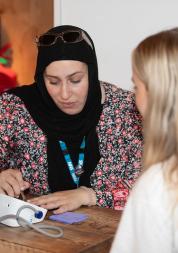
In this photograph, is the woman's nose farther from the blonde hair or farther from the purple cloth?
the blonde hair

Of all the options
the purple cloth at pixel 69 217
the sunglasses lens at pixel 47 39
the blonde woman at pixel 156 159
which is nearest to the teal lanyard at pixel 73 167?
the purple cloth at pixel 69 217

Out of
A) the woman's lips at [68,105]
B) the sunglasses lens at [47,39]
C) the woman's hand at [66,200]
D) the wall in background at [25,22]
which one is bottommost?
the woman's hand at [66,200]

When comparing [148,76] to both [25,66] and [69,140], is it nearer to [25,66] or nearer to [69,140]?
[69,140]

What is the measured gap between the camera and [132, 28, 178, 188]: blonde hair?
124cm

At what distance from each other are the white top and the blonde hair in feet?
0.11

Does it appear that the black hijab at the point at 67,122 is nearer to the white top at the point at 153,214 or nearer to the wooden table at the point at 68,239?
the wooden table at the point at 68,239

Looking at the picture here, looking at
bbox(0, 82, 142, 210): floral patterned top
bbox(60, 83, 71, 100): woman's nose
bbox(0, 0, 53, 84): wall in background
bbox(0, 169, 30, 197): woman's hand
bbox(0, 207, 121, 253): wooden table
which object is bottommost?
Answer: bbox(0, 207, 121, 253): wooden table

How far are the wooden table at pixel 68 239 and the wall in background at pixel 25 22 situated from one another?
1598 millimetres

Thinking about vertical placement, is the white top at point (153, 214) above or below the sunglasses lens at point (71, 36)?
below

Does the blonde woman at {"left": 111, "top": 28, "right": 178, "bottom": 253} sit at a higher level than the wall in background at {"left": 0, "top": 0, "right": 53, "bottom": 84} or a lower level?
lower

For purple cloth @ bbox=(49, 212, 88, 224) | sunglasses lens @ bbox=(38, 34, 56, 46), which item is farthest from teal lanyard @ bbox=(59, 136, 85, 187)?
sunglasses lens @ bbox=(38, 34, 56, 46)

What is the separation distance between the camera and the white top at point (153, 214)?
1.22 metres

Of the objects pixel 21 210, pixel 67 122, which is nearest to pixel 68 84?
pixel 67 122

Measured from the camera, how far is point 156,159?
4.16 feet
